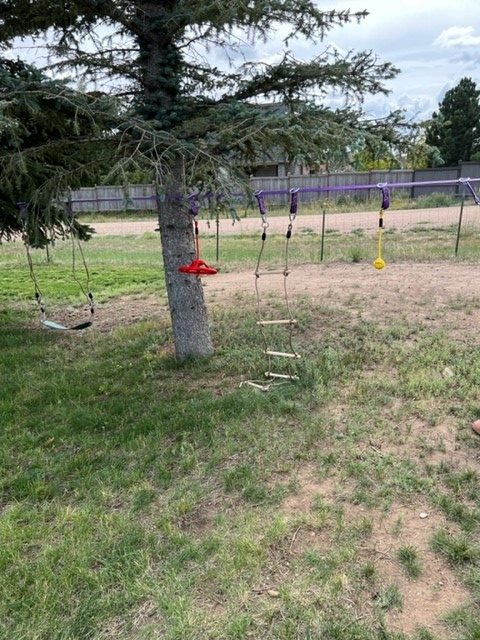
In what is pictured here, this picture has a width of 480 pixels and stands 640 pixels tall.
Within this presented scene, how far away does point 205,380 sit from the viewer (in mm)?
4305

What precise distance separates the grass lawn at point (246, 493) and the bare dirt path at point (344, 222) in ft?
40.6

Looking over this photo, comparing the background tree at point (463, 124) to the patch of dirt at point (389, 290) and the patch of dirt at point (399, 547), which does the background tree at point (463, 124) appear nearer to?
the patch of dirt at point (389, 290)

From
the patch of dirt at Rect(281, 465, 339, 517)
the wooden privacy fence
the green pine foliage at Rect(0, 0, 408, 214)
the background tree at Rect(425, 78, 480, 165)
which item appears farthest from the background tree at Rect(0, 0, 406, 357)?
the background tree at Rect(425, 78, 480, 165)

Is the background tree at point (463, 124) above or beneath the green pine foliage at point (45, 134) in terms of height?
above

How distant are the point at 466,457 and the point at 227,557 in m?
1.49

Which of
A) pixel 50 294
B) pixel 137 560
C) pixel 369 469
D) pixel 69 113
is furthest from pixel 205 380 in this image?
pixel 50 294

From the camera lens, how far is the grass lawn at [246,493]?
6.88ft

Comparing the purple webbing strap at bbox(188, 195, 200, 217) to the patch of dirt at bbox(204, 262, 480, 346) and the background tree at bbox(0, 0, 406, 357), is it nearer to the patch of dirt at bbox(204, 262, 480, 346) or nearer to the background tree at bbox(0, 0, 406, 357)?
the background tree at bbox(0, 0, 406, 357)

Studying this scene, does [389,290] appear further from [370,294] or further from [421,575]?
[421,575]

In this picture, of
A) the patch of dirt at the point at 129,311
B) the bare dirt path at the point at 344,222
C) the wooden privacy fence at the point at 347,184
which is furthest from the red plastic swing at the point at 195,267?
the wooden privacy fence at the point at 347,184

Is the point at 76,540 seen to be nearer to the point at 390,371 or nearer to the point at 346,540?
the point at 346,540

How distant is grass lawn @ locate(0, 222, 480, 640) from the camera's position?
2.10 metres

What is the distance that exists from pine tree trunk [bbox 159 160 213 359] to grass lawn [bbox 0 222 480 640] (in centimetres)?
21

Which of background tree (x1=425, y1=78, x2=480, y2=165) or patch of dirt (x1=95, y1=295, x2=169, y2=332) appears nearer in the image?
patch of dirt (x1=95, y1=295, x2=169, y2=332)
